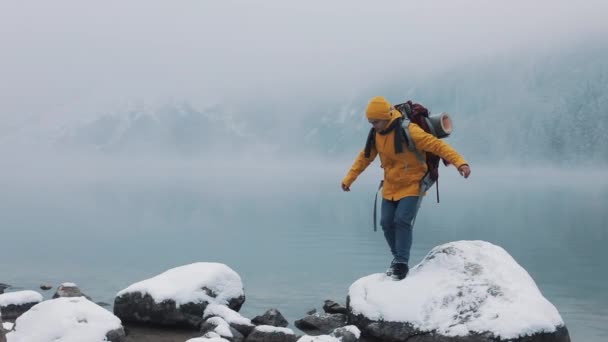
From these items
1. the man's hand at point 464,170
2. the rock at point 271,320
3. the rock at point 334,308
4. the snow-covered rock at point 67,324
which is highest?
the man's hand at point 464,170

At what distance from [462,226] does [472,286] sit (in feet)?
92.9

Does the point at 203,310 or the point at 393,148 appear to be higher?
the point at 393,148

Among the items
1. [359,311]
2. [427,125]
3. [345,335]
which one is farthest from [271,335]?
[427,125]

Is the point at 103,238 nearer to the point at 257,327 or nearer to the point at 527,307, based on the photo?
the point at 257,327

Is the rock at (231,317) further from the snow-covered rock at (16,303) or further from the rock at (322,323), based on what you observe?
the snow-covered rock at (16,303)

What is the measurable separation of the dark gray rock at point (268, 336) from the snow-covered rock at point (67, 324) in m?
1.69

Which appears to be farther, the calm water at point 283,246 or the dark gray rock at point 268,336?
the calm water at point 283,246

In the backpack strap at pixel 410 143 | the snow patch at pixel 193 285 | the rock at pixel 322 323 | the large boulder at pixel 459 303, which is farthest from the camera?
the rock at pixel 322 323

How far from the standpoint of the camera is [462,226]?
3591cm

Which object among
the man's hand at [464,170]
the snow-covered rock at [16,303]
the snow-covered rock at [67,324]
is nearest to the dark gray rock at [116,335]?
the snow-covered rock at [67,324]

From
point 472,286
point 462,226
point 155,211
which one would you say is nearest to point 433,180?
point 472,286

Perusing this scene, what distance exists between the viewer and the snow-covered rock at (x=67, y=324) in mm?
7387

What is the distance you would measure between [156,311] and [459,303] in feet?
13.8

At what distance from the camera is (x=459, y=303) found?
324 inches
